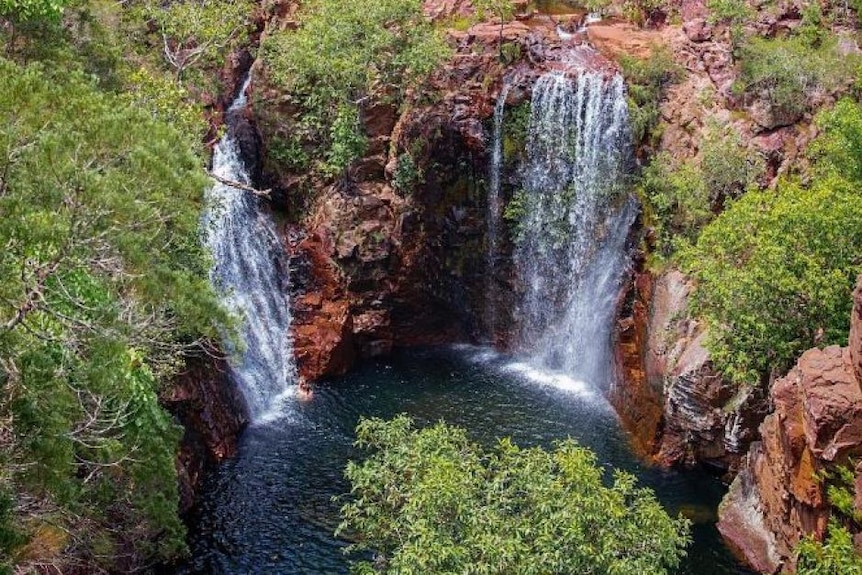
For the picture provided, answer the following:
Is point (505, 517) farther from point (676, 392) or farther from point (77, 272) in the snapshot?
point (676, 392)

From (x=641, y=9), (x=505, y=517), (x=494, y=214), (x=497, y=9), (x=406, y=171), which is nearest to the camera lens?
Result: (x=505, y=517)

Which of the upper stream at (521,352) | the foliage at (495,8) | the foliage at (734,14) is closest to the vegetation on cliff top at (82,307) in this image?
the upper stream at (521,352)

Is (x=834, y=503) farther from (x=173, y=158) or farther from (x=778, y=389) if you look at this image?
(x=173, y=158)

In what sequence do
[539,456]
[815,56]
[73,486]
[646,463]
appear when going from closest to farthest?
1. [73,486]
2. [539,456]
3. [646,463]
4. [815,56]

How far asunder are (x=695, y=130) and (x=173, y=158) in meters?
23.2

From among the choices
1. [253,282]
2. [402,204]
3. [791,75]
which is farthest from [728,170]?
[253,282]

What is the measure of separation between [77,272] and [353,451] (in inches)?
668

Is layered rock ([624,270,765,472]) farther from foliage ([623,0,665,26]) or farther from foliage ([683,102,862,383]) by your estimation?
foliage ([623,0,665,26])

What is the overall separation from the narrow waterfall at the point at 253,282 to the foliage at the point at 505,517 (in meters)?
16.0

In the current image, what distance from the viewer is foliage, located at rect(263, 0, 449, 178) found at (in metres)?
33.8

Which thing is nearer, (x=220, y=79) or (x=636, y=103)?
(x=636, y=103)

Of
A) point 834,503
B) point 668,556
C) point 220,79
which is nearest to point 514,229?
point 220,79

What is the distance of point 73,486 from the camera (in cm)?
1399

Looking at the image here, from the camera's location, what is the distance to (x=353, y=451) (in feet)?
89.9
